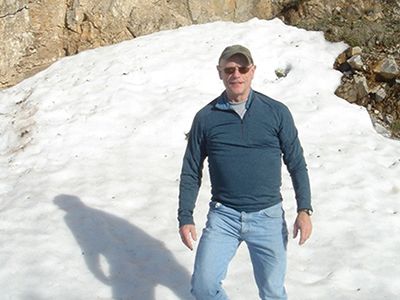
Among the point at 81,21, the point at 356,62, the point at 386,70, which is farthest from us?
the point at 81,21

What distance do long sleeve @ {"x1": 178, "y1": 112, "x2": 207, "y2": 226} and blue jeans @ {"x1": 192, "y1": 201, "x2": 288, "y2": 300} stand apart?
177mm

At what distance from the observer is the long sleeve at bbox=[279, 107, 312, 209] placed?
412cm

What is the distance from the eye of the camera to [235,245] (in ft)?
14.0

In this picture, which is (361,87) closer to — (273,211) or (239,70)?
(273,211)

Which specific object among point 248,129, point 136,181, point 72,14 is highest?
point 248,129

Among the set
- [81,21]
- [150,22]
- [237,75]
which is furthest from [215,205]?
[81,21]

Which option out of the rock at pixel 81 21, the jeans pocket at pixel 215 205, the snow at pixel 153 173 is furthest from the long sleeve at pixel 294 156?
the rock at pixel 81 21

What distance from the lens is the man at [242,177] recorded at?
407 centimetres

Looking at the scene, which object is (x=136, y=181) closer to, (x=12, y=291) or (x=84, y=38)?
(x=12, y=291)

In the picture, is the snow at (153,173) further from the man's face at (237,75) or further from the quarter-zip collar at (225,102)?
the man's face at (237,75)

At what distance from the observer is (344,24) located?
11664 mm

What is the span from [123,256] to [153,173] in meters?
1.94

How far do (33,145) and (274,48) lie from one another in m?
4.88

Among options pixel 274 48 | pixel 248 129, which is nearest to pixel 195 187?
pixel 248 129
